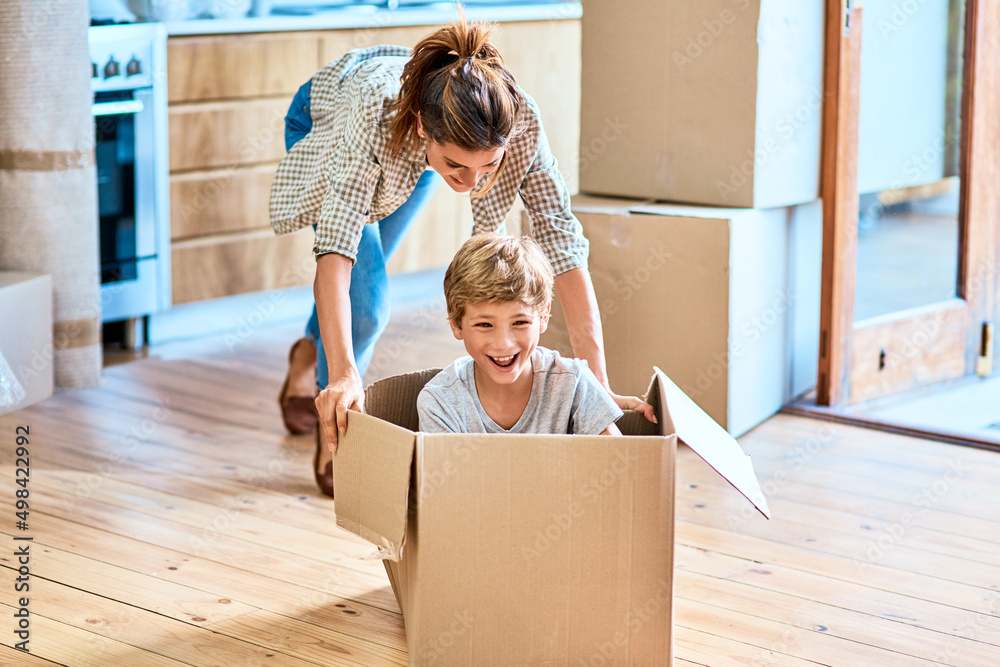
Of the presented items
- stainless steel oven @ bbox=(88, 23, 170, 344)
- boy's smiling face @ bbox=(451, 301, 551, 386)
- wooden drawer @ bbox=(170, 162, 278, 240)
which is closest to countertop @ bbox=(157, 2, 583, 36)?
stainless steel oven @ bbox=(88, 23, 170, 344)

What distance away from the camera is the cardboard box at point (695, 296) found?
8.13 feet

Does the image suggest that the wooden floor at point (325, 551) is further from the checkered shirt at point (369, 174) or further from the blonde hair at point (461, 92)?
the blonde hair at point (461, 92)

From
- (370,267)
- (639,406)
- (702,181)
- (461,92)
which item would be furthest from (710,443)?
(702,181)

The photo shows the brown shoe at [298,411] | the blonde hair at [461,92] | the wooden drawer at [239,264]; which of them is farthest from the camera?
the wooden drawer at [239,264]

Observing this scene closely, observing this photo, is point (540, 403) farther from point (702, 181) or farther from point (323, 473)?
point (702, 181)

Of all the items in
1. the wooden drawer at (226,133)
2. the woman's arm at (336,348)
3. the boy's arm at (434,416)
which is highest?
the wooden drawer at (226,133)

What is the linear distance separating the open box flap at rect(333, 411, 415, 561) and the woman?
1.5 inches

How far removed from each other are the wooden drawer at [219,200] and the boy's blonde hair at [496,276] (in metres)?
1.95

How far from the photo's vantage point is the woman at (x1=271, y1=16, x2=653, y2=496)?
5.04 ft

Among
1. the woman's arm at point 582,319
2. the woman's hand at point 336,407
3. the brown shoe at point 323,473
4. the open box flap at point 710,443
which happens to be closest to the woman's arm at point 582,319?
the woman's arm at point 582,319

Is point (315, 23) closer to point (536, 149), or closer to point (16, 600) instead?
point (536, 149)

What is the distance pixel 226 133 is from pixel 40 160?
0.71m

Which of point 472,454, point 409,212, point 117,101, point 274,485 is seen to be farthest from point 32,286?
point 472,454

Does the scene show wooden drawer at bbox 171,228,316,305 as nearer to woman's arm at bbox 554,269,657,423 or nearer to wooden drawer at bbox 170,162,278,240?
wooden drawer at bbox 170,162,278,240
